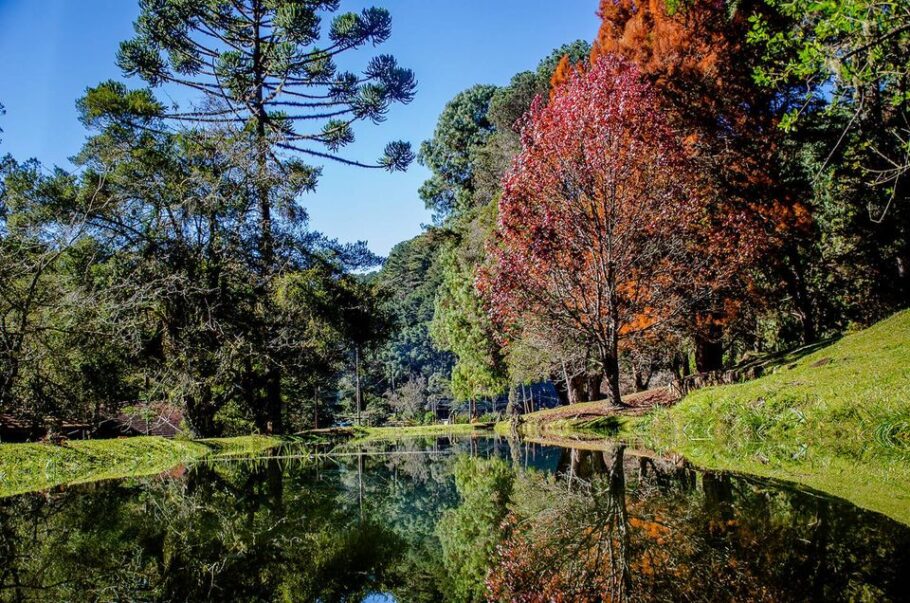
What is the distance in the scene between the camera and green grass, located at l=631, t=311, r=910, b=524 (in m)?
3.19

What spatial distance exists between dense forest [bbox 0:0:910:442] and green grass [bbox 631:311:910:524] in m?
2.76

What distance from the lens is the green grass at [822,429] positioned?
10.5ft

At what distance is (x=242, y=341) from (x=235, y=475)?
7.14 meters

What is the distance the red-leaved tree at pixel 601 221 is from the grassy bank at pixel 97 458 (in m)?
6.49

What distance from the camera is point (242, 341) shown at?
42.7ft

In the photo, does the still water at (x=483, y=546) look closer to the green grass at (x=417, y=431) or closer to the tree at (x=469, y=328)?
the green grass at (x=417, y=431)

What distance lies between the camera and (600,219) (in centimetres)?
1057

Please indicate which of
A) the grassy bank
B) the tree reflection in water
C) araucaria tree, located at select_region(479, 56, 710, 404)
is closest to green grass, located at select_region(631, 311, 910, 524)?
the tree reflection in water

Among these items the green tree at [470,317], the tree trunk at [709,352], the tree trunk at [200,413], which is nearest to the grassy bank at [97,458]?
the tree trunk at [200,413]

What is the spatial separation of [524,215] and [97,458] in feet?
29.1

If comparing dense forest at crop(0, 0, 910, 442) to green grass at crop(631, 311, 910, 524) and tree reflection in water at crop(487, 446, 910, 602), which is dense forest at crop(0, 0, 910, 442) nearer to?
green grass at crop(631, 311, 910, 524)

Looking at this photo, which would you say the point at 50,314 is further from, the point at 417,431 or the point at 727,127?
the point at 727,127

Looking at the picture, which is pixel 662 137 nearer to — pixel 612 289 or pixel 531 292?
pixel 612 289

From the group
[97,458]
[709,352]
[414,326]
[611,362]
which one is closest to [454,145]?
[709,352]
